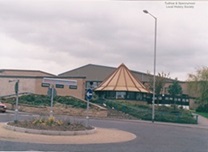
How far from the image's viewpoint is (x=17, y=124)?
20125 mm

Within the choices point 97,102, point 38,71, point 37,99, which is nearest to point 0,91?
point 37,99

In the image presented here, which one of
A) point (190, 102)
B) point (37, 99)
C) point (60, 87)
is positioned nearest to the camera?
point (37, 99)

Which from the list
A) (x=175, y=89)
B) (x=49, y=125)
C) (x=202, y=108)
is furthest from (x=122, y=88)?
(x=49, y=125)

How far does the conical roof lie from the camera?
5738 centimetres

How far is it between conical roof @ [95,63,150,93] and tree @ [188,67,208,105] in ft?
31.5

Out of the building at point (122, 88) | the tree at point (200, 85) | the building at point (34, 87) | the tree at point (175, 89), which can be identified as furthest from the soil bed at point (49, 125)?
the tree at point (175, 89)

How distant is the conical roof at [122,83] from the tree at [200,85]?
31.5 ft

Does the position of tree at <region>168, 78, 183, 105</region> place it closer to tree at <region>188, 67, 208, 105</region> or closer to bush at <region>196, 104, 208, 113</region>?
tree at <region>188, 67, 208, 105</region>

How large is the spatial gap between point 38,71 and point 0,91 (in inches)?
→ 1184

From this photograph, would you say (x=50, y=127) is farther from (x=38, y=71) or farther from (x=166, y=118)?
(x=38, y=71)

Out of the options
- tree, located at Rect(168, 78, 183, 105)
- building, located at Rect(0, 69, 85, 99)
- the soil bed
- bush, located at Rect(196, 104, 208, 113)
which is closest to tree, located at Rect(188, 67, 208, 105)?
bush, located at Rect(196, 104, 208, 113)

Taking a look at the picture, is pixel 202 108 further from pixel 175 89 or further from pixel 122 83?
pixel 122 83

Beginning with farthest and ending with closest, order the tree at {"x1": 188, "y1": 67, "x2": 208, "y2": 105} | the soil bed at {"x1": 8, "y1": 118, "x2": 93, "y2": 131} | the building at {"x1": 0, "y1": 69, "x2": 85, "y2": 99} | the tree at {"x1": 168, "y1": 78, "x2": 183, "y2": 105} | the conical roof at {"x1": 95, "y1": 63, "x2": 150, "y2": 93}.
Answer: the tree at {"x1": 168, "y1": 78, "x2": 183, "y2": 105} → the tree at {"x1": 188, "y1": 67, "x2": 208, "y2": 105} → the conical roof at {"x1": 95, "y1": 63, "x2": 150, "y2": 93} → the building at {"x1": 0, "y1": 69, "x2": 85, "y2": 99} → the soil bed at {"x1": 8, "y1": 118, "x2": 93, "y2": 131}

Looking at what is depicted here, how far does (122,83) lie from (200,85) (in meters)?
15.0
